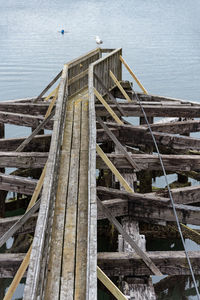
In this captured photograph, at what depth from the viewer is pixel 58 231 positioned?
18.3 feet

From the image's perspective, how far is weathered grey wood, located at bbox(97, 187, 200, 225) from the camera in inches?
265

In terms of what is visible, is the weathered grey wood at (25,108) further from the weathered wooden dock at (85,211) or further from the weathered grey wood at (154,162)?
the weathered grey wood at (154,162)

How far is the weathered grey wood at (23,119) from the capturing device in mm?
10734

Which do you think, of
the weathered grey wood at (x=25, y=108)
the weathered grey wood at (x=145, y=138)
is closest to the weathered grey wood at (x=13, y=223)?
the weathered grey wood at (x=145, y=138)

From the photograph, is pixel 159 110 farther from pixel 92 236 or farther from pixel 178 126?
pixel 92 236

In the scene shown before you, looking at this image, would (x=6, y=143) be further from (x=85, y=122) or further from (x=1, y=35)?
(x=1, y=35)

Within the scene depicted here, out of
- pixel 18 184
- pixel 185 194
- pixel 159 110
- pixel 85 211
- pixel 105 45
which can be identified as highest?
pixel 105 45

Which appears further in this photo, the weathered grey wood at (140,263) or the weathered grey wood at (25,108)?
the weathered grey wood at (25,108)

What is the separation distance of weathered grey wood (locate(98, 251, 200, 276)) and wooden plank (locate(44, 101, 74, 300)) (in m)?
0.76

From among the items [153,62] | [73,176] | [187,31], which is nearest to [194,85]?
[153,62]

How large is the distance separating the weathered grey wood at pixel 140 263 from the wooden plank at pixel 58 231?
76cm

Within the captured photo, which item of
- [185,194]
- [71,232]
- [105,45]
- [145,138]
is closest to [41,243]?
[71,232]

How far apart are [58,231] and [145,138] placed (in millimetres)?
4689

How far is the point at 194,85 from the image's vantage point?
3569cm
